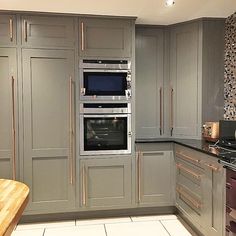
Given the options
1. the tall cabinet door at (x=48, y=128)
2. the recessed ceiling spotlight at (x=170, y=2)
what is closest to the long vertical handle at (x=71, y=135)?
the tall cabinet door at (x=48, y=128)

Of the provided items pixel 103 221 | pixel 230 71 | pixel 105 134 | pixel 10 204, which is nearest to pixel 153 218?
pixel 103 221

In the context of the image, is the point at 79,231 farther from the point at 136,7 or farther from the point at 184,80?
the point at 136,7

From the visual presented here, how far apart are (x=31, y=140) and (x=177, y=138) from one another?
1787 mm

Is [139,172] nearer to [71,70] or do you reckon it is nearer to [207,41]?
[71,70]

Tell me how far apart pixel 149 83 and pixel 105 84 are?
26.8 inches

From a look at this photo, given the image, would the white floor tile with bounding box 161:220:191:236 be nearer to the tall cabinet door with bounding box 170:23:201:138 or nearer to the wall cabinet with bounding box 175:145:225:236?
the wall cabinet with bounding box 175:145:225:236

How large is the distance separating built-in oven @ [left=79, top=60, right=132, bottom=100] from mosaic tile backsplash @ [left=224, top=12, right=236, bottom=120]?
1.18 metres

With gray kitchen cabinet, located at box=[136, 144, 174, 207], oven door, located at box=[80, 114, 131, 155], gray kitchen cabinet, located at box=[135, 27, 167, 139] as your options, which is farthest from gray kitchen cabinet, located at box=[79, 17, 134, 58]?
gray kitchen cabinet, located at box=[136, 144, 174, 207]

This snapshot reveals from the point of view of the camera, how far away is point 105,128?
11.0 ft

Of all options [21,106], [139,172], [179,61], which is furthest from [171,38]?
[21,106]

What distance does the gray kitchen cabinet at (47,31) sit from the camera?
123 inches

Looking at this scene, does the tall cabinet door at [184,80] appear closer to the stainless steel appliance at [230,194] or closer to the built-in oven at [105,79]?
the built-in oven at [105,79]

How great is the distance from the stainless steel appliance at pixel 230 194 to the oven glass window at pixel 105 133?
1.35 m

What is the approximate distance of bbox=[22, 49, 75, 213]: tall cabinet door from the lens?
3178mm
